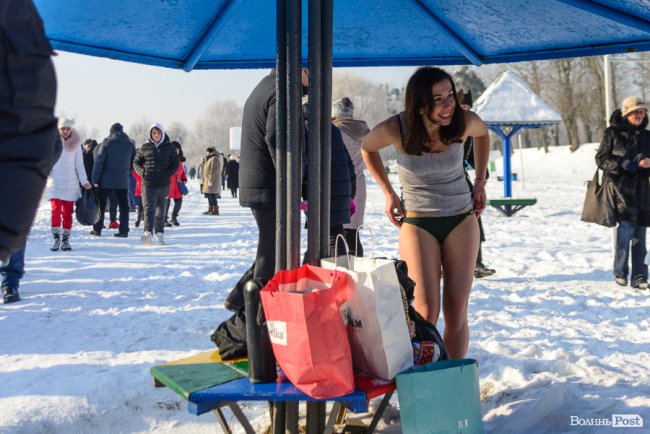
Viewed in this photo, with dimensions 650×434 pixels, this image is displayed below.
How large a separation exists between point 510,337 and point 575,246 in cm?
572

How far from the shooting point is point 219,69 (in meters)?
4.38

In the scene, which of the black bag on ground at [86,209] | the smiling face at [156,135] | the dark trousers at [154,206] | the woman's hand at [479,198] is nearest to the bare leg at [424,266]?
the woman's hand at [479,198]

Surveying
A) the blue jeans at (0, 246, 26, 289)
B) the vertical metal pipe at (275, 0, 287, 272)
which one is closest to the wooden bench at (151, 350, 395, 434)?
the vertical metal pipe at (275, 0, 287, 272)

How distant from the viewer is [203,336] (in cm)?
502

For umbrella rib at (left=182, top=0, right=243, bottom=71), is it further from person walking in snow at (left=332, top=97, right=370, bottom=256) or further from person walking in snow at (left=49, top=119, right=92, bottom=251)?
person walking in snow at (left=49, top=119, right=92, bottom=251)

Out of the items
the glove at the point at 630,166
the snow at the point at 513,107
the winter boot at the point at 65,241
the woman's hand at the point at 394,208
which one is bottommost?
the winter boot at the point at 65,241

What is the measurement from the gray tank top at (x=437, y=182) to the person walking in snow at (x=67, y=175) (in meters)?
6.84

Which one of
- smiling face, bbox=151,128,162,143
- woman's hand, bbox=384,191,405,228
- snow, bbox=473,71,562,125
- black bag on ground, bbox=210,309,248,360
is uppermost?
snow, bbox=473,71,562,125

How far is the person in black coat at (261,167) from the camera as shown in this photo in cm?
402

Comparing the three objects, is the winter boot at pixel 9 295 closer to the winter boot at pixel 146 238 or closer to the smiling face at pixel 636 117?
the winter boot at pixel 146 238

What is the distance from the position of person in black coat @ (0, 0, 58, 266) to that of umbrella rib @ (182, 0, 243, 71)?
2.30 metres

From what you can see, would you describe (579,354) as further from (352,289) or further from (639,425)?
(352,289)

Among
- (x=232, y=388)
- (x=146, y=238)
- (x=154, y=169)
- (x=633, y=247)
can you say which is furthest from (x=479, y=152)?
(x=146, y=238)

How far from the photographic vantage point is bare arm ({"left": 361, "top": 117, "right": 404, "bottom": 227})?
137 inches
